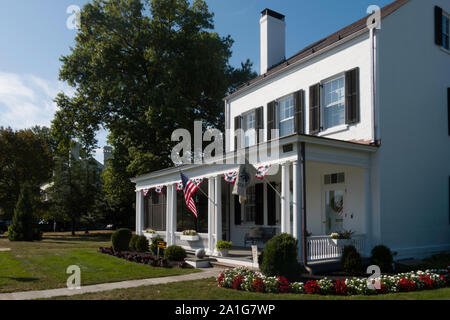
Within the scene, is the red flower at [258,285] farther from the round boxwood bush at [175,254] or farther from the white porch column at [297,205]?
the round boxwood bush at [175,254]

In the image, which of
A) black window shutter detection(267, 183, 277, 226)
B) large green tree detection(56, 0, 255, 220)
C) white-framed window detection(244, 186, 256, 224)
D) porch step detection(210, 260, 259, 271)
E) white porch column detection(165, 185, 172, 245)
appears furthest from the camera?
large green tree detection(56, 0, 255, 220)

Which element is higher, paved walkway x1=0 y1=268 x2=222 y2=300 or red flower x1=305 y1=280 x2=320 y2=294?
red flower x1=305 y1=280 x2=320 y2=294

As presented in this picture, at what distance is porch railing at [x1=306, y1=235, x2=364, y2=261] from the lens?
11203mm

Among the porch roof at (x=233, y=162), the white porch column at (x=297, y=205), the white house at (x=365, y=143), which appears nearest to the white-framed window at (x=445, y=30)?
the white house at (x=365, y=143)

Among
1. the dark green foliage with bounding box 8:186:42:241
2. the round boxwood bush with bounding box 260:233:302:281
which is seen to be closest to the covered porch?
the round boxwood bush with bounding box 260:233:302:281

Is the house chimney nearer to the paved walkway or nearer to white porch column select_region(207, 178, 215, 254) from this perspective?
white porch column select_region(207, 178, 215, 254)

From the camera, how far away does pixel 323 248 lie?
38.1ft

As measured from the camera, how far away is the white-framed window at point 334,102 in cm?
1382

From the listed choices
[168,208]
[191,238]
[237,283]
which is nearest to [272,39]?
[168,208]

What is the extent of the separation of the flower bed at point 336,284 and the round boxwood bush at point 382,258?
4.73 ft

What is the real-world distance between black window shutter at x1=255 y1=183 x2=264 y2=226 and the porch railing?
503 centimetres

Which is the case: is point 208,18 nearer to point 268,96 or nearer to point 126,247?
point 268,96

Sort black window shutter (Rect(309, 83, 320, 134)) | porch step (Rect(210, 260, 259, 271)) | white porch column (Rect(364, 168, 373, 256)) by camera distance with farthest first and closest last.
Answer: black window shutter (Rect(309, 83, 320, 134))
porch step (Rect(210, 260, 259, 271))
white porch column (Rect(364, 168, 373, 256))

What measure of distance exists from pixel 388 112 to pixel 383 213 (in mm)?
3209
